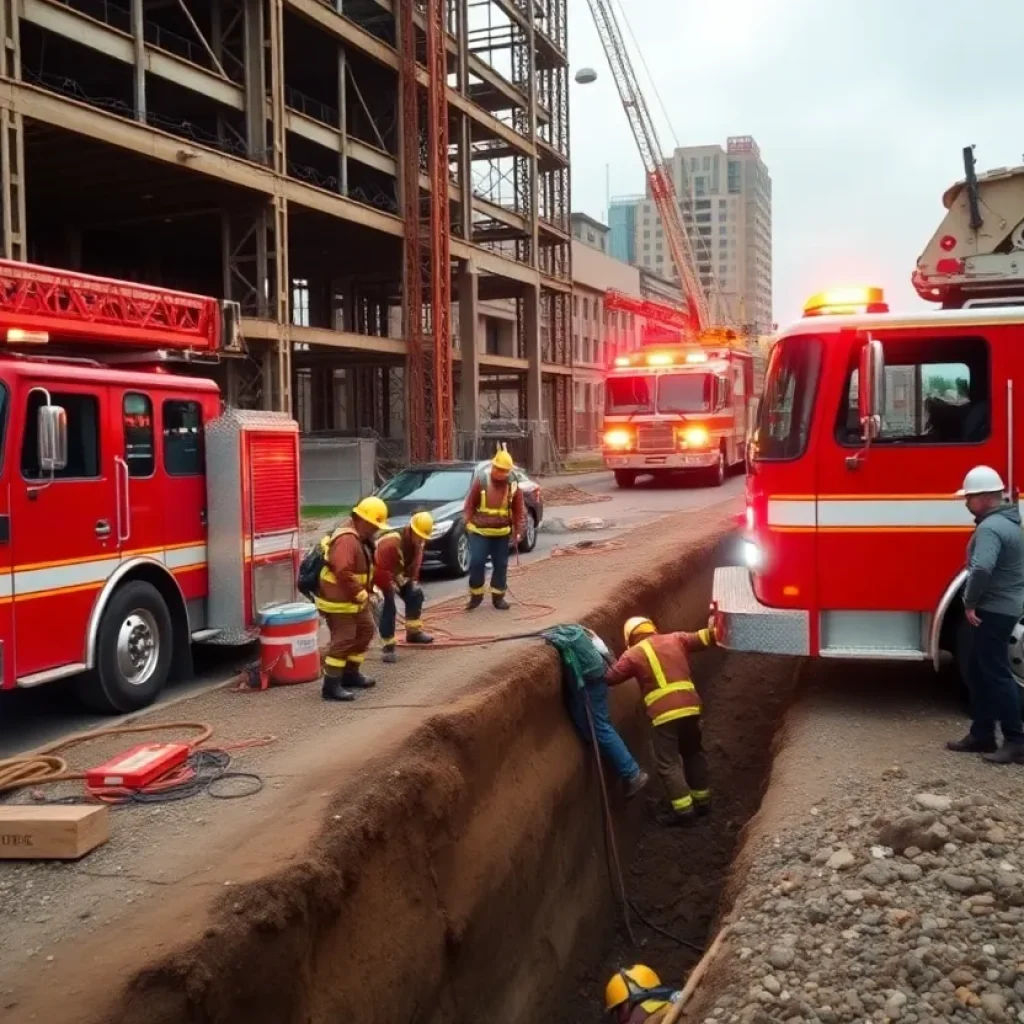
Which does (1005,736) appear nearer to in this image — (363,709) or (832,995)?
(832,995)

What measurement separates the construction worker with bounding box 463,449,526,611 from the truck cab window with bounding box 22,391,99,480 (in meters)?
4.01

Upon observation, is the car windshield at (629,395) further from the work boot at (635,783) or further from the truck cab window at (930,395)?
the truck cab window at (930,395)

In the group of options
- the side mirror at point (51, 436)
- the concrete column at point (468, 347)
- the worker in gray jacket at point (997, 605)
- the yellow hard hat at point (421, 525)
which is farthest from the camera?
the concrete column at point (468, 347)

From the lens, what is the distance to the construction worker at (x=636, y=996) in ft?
18.5

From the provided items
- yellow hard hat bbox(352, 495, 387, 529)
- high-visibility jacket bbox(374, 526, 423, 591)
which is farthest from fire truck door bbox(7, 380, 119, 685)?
high-visibility jacket bbox(374, 526, 423, 591)

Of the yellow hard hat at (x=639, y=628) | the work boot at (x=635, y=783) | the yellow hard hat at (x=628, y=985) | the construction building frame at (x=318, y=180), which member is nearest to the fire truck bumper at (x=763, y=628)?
the yellow hard hat at (x=639, y=628)

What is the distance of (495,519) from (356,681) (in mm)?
3072

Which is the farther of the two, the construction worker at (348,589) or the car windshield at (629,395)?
the car windshield at (629,395)

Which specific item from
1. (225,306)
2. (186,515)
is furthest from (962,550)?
(225,306)

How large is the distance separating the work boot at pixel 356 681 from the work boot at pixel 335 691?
0.20 meters

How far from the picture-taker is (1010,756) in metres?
6.57

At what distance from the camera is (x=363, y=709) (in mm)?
7629

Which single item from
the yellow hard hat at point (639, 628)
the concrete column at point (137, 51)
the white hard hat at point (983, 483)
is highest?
the concrete column at point (137, 51)

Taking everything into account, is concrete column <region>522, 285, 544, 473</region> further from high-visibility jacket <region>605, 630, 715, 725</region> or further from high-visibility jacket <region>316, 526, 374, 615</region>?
high-visibility jacket <region>316, 526, 374, 615</region>
